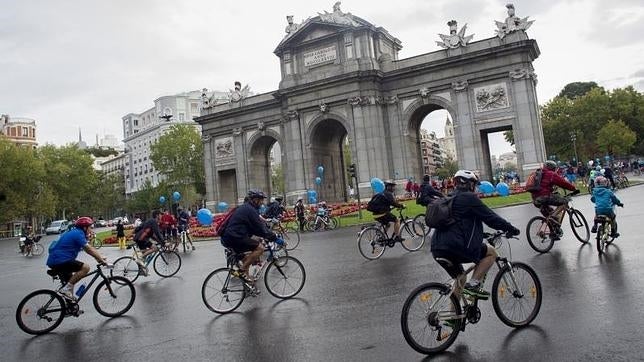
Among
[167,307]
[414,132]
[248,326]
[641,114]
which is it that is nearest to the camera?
[248,326]

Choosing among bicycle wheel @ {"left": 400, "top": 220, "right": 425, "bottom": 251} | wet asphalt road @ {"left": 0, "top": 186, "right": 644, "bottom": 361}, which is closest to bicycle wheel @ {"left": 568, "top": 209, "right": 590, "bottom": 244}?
wet asphalt road @ {"left": 0, "top": 186, "right": 644, "bottom": 361}

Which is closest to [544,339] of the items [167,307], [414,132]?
[167,307]

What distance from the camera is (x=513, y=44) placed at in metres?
35.7

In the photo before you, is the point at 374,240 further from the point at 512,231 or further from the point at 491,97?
the point at 491,97

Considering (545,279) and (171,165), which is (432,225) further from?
(171,165)

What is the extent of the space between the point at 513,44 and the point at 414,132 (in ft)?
33.3

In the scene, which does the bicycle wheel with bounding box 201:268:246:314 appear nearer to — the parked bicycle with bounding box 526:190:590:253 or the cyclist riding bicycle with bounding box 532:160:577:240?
the parked bicycle with bounding box 526:190:590:253

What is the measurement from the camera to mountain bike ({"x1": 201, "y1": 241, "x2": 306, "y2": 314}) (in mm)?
8633

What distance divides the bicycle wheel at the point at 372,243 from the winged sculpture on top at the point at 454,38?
1119 inches

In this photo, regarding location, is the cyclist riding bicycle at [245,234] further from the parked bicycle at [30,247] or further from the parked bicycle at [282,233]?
the parked bicycle at [30,247]

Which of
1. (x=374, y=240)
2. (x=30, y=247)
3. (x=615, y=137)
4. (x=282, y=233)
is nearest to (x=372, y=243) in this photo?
(x=374, y=240)

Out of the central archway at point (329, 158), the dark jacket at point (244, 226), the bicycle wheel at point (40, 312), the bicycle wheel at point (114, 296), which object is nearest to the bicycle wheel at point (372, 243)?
the dark jacket at point (244, 226)

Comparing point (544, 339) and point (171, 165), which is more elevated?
point (171, 165)

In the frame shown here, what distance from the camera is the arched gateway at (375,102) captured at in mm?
36438
